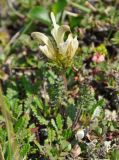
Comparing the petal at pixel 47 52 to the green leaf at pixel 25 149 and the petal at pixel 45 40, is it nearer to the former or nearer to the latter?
the petal at pixel 45 40

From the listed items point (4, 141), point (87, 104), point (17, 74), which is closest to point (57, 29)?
point (87, 104)

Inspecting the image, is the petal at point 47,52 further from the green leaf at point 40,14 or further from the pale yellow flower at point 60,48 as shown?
the green leaf at point 40,14

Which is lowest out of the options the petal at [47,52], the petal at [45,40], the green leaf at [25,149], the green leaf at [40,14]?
the green leaf at [25,149]

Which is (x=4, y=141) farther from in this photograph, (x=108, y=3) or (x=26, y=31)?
(x=108, y=3)

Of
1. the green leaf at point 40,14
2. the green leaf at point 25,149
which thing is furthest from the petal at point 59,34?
the green leaf at point 40,14

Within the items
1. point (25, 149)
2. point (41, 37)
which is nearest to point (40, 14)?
point (41, 37)

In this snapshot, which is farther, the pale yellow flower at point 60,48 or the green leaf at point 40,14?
the green leaf at point 40,14

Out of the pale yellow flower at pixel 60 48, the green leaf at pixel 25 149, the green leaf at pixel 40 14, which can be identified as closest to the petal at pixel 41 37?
the pale yellow flower at pixel 60 48

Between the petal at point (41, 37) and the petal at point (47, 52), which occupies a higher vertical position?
the petal at point (41, 37)

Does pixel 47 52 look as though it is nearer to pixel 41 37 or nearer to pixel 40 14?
pixel 41 37
